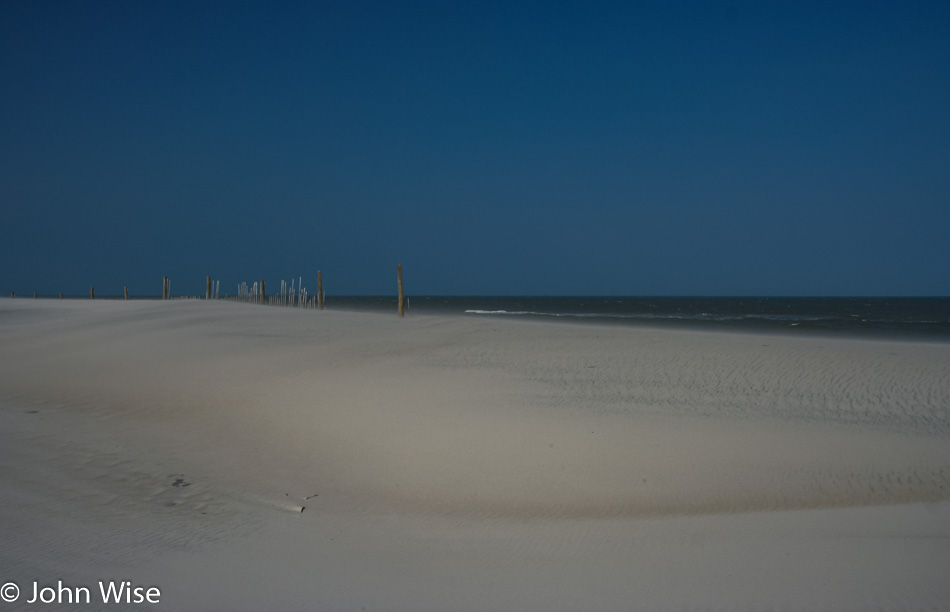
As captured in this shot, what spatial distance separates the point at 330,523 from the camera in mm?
5324

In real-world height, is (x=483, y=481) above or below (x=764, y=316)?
below

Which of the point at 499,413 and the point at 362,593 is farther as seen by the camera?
the point at 499,413

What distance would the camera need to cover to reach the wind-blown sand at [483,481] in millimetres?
4055

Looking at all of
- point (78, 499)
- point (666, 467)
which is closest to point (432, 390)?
point (666, 467)

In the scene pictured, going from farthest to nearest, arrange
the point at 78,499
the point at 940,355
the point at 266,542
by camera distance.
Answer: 1. the point at 940,355
2. the point at 78,499
3. the point at 266,542

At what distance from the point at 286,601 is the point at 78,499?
3.17 metres

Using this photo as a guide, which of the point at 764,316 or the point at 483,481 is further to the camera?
the point at 764,316

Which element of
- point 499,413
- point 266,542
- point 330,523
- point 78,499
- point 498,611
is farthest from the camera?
point 499,413

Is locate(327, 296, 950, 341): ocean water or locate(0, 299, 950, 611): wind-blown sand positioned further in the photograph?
locate(327, 296, 950, 341): ocean water

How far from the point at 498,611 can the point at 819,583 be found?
6.99 feet

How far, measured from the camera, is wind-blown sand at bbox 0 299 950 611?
13.3 ft

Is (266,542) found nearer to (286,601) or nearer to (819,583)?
(286,601)

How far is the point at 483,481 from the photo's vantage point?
644cm

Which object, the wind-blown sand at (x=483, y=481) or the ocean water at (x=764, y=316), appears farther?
the ocean water at (x=764, y=316)
